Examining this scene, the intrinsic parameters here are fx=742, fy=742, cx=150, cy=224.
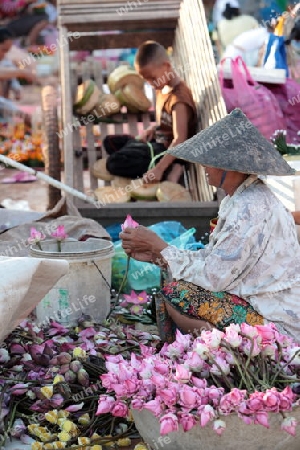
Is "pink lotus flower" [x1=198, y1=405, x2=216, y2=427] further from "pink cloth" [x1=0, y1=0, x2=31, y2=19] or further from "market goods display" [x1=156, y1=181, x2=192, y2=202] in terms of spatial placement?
"pink cloth" [x1=0, y1=0, x2=31, y2=19]

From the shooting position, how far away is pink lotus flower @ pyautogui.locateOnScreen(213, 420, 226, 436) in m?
2.06

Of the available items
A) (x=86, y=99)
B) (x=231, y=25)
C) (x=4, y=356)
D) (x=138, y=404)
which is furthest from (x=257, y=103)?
(x=138, y=404)

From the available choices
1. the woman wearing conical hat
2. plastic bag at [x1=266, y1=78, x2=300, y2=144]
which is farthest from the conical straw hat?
plastic bag at [x1=266, y1=78, x2=300, y2=144]

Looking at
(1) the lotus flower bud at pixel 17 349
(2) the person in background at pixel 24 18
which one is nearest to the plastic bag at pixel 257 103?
(1) the lotus flower bud at pixel 17 349

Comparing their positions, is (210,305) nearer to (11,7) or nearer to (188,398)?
(188,398)

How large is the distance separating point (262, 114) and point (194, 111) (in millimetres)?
596

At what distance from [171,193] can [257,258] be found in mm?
2627

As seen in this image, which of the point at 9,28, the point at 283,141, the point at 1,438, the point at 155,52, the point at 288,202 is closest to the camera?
the point at 1,438

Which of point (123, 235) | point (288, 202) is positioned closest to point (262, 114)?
point (288, 202)

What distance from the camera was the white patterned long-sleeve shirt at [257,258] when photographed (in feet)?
9.72

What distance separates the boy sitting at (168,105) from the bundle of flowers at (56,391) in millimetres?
2570

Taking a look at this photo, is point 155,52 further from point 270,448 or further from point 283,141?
point 270,448

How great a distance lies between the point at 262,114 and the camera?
6.10m

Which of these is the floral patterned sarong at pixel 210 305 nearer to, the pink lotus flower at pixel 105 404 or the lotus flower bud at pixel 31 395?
the lotus flower bud at pixel 31 395
